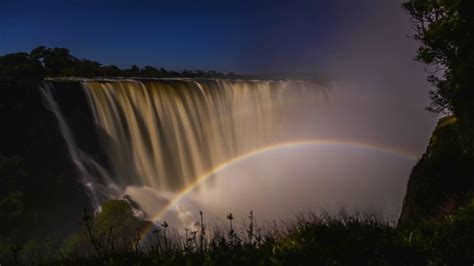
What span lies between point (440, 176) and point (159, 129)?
853 inches

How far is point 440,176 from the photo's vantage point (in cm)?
1387

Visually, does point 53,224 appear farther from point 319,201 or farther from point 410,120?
point 410,120

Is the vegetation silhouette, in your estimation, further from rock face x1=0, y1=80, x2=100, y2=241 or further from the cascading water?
the cascading water

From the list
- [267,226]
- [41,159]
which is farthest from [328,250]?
[41,159]

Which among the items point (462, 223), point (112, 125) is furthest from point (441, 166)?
point (112, 125)

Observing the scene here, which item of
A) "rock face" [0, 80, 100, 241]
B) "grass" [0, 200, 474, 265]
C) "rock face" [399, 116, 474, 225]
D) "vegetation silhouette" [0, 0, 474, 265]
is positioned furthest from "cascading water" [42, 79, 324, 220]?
"grass" [0, 200, 474, 265]

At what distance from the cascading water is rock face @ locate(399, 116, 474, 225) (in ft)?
62.5

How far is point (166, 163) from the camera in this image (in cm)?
3216

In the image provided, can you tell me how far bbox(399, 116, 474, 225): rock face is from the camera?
12781 millimetres

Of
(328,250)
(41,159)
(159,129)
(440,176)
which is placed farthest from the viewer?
(159,129)

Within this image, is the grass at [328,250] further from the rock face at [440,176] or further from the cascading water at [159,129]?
the cascading water at [159,129]

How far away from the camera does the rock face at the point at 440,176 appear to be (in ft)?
41.9

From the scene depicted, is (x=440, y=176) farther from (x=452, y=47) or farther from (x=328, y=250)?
(x=328, y=250)

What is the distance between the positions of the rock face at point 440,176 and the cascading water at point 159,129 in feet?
62.5
